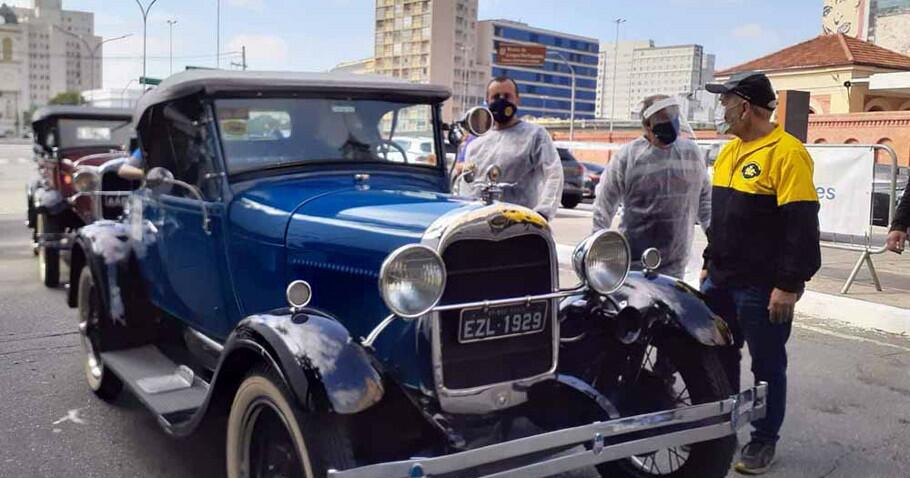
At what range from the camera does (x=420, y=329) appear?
2.97 m

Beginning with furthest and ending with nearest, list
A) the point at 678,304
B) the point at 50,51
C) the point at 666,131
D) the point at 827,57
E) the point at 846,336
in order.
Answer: the point at 50,51, the point at 827,57, the point at 846,336, the point at 666,131, the point at 678,304

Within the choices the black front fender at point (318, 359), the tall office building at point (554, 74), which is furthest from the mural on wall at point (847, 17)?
the tall office building at point (554, 74)

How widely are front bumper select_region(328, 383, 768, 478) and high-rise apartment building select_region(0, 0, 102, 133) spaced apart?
117437 mm

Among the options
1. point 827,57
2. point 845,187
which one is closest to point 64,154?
point 845,187

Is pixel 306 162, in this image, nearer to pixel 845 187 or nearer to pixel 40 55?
pixel 845 187

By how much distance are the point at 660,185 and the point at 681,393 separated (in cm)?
132

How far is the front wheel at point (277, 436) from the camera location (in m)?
2.64

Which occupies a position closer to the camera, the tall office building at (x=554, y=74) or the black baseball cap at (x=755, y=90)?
the black baseball cap at (x=755, y=90)

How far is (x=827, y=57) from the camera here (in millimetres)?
31906

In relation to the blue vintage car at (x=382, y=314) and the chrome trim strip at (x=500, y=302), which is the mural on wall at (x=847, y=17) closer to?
the blue vintage car at (x=382, y=314)

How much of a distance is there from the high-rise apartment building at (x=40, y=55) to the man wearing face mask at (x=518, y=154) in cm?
11495

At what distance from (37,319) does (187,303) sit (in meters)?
3.63

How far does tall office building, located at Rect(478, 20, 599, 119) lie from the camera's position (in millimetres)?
132250

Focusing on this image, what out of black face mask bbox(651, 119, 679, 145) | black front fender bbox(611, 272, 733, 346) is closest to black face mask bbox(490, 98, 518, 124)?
black face mask bbox(651, 119, 679, 145)
